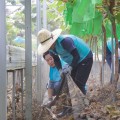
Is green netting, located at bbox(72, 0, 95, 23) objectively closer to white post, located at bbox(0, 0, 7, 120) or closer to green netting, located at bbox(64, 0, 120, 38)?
green netting, located at bbox(64, 0, 120, 38)

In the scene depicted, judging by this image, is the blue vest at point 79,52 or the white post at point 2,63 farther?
the blue vest at point 79,52

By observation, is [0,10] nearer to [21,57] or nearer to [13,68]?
[13,68]

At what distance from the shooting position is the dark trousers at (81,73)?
Result: 13.5 feet

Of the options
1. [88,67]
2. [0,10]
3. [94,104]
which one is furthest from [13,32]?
[88,67]

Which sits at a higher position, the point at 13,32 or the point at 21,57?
the point at 13,32

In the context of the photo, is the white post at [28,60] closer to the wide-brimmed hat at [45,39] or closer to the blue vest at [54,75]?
the wide-brimmed hat at [45,39]

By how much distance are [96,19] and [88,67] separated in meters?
0.59

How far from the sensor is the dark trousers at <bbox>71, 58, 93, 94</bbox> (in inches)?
161

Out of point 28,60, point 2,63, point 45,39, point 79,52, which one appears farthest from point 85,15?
point 79,52

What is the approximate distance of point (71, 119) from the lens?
3.13 m

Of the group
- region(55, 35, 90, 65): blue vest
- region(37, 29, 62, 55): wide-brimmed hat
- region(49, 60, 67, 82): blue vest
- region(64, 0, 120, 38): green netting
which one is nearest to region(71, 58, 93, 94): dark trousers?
region(55, 35, 90, 65): blue vest

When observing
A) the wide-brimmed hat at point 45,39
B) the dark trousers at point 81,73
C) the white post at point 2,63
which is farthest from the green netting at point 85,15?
the white post at point 2,63

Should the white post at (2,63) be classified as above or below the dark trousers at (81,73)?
above

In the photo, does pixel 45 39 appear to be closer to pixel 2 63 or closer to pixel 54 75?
pixel 54 75
